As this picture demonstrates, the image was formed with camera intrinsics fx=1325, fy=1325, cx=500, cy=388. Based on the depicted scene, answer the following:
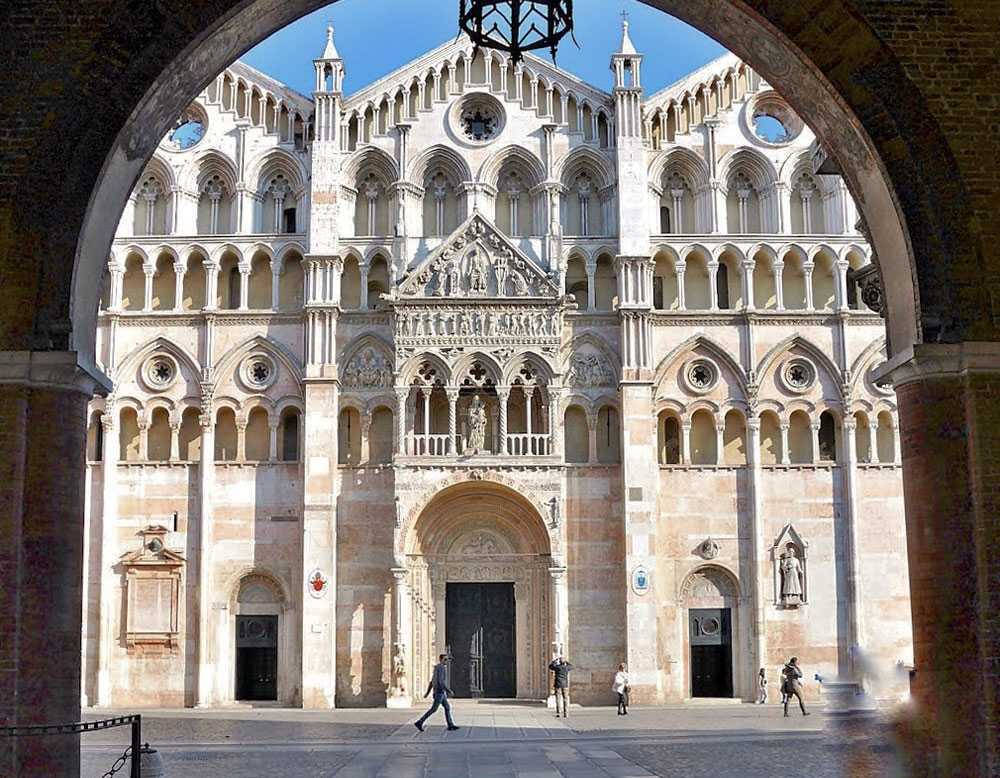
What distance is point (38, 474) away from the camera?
13.2m

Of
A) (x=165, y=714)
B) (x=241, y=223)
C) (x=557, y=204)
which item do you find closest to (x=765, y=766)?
(x=165, y=714)

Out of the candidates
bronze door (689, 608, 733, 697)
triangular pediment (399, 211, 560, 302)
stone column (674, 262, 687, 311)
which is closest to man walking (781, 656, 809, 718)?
bronze door (689, 608, 733, 697)

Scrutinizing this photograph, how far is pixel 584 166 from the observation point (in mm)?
38406

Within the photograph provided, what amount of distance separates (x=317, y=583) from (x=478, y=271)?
9559mm

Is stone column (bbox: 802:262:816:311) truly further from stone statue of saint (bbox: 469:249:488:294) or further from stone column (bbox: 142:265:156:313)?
stone column (bbox: 142:265:156:313)

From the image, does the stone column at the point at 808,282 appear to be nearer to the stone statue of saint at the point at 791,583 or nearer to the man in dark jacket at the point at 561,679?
the stone statue of saint at the point at 791,583

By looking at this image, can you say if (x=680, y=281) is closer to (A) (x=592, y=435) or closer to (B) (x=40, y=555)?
(A) (x=592, y=435)

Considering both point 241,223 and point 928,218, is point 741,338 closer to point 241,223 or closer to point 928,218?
point 241,223

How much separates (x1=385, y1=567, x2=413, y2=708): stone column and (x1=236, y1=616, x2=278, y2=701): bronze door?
3.53 m

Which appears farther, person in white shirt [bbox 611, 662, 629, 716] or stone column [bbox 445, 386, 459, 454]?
stone column [bbox 445, 386, 459, 454]

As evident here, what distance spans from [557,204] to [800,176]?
7139mm

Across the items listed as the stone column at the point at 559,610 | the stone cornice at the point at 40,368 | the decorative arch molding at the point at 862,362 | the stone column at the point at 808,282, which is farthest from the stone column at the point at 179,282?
the stone cornice at the point at 40,368

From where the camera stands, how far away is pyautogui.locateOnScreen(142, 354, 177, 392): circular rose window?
122 feet

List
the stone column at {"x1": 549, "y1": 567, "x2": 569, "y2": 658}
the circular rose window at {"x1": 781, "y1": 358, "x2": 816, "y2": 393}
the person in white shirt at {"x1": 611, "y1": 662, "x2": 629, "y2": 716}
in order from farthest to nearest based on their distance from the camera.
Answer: the circular rose window at {"x1": 781, "y1": 358, "x2": 816, "y2": 393}, the stone column at {"x1": 549, "y1": 567, "x2": 569, "y2": 658}, the person in white shirt at {"x1": 611, "y1": 662, "x2": 629, "y2": 716}
